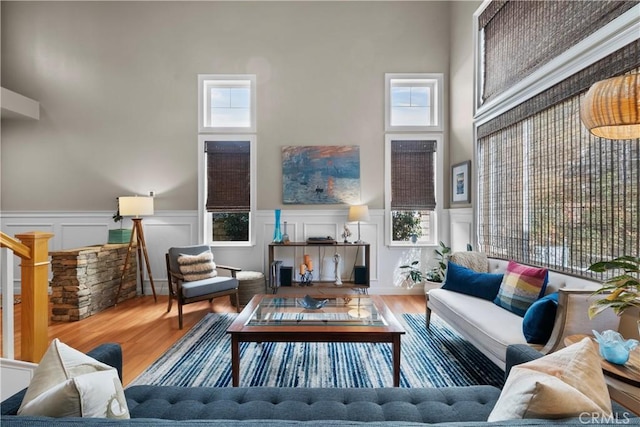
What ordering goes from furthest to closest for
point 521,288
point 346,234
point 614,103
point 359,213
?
point 346,234 < point 359,213 < point 521,288 < point 614,103

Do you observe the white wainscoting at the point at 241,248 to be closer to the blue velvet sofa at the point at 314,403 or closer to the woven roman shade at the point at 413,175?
the woven roman shade at the point at 413,175

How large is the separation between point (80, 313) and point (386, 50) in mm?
5288

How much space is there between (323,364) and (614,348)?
187 centimetres

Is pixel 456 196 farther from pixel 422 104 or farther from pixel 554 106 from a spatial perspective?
pixel 554 106

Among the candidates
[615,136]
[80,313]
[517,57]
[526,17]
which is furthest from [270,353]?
[526,17]

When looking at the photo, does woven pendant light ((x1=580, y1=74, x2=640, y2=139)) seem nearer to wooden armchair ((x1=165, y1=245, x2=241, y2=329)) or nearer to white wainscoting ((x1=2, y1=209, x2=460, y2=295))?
white wainscoting ((x1=2, y1=209, x2=460, y2=295))

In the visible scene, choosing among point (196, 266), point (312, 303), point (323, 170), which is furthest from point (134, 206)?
point (312, 303)

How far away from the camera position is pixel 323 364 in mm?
2709

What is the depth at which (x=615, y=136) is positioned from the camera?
6.38 ft

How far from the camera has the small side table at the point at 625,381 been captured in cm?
137

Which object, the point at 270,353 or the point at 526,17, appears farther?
the point at 526,17

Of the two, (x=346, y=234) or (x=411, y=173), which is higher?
(x=411, y=173)

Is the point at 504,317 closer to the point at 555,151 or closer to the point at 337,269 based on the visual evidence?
the point at 555,151

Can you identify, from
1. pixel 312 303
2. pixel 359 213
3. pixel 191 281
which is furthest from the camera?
pixel 359 213
